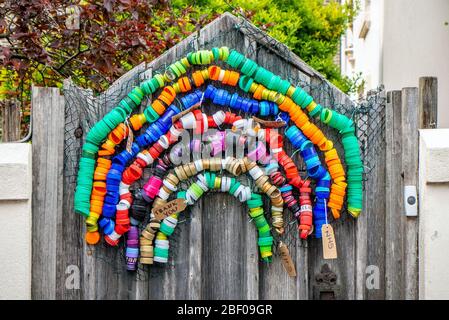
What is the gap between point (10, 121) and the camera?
369 cm

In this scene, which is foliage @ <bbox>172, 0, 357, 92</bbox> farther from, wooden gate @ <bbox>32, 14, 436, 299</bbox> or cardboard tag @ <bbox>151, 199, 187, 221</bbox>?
cardboard tag @ <bbox>151, 199, 187, 221</bbox>

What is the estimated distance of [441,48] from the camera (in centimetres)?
798

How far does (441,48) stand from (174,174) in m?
5.13

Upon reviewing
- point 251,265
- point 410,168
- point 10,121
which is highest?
point 10,121

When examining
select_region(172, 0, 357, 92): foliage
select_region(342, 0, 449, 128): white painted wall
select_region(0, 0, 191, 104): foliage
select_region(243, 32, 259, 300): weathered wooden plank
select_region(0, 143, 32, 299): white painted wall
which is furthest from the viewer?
select_region(342, 0, 449, 128): white painted wall

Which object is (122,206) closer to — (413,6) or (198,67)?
(198,67)

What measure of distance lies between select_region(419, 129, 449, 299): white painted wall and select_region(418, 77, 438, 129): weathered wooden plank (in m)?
0.15

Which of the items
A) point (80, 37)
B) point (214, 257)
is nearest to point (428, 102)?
point (214, 257)

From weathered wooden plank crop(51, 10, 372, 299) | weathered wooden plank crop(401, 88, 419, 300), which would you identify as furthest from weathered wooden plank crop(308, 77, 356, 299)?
weathered wooden plank crop(401, 88, 419, 300)

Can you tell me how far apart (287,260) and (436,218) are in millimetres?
757

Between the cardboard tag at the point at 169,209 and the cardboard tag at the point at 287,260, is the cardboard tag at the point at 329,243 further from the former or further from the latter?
the cardboard tag at the point at 169,209

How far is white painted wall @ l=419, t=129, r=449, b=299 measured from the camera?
357 cm

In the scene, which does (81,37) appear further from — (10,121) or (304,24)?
(304,24)

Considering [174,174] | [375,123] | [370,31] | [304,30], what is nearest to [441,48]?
[304,30]
